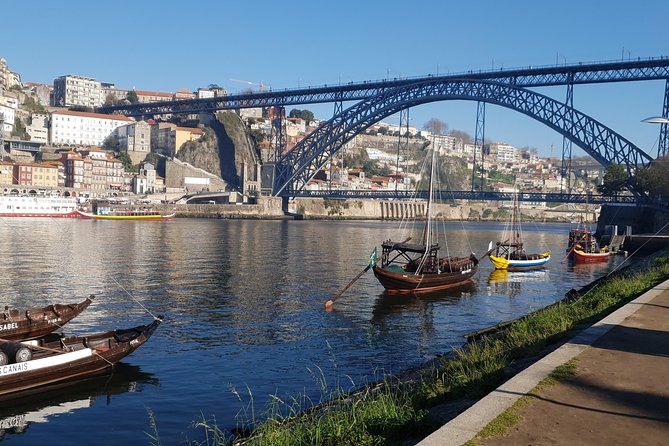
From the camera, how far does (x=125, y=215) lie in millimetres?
93250

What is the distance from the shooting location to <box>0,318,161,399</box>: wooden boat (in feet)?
45.9

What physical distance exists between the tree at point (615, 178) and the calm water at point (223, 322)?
3270cm

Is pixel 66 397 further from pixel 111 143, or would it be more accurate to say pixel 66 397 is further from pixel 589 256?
pixel 111 143

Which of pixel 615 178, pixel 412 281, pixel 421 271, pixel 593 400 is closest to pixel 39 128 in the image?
pixel 615 178

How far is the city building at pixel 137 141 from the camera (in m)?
130

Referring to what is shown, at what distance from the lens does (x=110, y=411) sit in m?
13.5

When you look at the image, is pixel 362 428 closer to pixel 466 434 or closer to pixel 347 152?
pixel 466 434

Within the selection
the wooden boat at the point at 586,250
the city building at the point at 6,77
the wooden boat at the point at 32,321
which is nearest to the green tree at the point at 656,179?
the wooden boat at the point at 586,250

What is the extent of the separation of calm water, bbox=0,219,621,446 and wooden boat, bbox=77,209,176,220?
4321 cm

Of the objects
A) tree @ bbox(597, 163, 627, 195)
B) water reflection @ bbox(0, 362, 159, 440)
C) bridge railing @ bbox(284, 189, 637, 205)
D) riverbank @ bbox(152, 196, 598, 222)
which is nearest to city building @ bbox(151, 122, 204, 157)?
riverbank @ bbox(152, 196, 598, 222)

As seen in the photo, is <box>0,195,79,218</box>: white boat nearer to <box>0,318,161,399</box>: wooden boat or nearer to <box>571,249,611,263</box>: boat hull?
<box>571,249,611,263</box>: boat hull

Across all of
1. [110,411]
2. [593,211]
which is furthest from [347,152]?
[110,411]

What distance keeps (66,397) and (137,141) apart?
403 feet

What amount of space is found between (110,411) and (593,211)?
157 metres
